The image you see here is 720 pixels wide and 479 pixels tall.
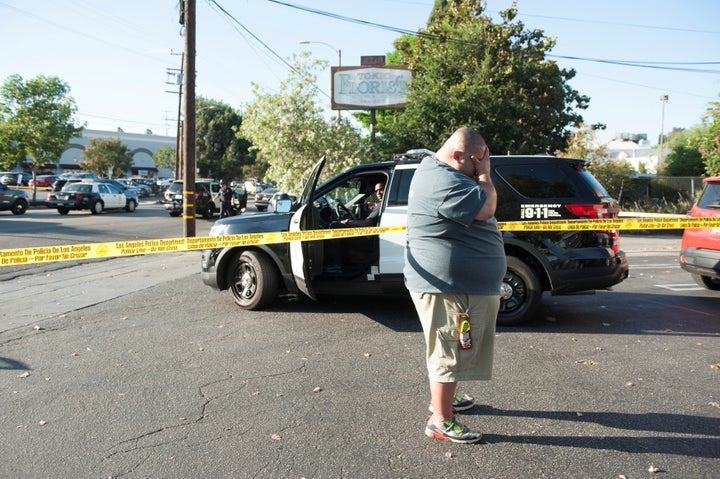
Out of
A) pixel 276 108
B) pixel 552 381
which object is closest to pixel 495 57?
pixel 276 108

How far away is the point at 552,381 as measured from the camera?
427cm

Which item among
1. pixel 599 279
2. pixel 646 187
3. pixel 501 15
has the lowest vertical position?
pixel 599 279

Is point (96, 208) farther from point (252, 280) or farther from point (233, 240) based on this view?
point (233, 240)

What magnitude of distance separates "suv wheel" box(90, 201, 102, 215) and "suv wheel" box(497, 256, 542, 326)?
24608mm

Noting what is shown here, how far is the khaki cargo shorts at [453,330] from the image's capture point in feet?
10.4

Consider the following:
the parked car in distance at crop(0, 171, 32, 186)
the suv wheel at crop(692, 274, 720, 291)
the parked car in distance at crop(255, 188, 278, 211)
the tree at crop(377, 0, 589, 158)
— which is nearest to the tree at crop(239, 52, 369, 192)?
the tree at crop(377, 0, 589, 158)

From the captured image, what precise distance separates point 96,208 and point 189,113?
1578 cm

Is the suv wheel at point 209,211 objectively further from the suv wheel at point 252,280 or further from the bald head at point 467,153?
the bald head at point 467,153

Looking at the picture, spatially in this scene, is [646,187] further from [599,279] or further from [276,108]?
[599,279]

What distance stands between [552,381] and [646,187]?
23991 millimetres

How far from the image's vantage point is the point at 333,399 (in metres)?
3.91

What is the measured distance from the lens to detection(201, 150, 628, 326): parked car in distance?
5809mm

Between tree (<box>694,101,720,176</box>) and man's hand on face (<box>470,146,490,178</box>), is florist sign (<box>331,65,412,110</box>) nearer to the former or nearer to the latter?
tree (<box>694,101,720,176</box>)

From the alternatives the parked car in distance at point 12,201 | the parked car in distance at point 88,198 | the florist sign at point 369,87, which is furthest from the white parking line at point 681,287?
the parked car in distance at point 12,201
